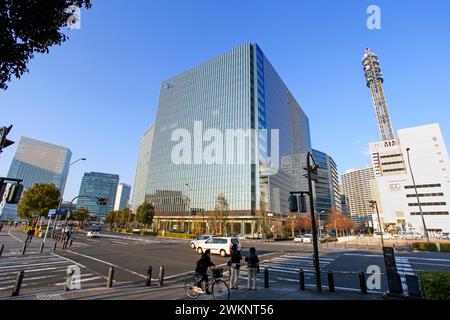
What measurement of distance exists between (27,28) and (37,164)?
235515 millimetres

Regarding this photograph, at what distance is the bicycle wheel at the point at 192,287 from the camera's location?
8570 mm

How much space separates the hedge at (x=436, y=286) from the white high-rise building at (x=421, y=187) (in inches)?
3374

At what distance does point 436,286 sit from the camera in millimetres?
6781

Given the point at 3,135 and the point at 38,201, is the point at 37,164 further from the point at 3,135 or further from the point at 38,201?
the point at 3,135

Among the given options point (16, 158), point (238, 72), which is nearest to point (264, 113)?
point (238, 72)

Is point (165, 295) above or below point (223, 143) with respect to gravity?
below

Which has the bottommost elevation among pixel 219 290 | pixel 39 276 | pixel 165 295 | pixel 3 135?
pixel 39 276

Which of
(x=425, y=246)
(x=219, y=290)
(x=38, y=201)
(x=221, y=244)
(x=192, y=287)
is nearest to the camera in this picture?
(x=219, y=290)

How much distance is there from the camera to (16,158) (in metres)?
182

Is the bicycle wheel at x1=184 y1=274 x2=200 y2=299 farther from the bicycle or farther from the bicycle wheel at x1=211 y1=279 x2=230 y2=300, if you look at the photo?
the bicycle wheel at x1=211 y1=279 x2=230 y2=300

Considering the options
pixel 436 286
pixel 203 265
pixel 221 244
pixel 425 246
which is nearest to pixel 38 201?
pixel 221 244

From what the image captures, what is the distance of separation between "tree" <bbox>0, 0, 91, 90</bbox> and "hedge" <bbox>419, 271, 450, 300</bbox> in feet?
45.3
